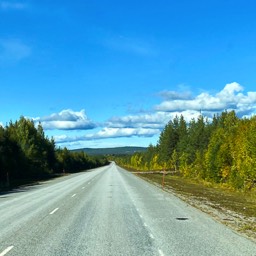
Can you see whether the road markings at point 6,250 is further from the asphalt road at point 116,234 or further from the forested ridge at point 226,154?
the forested ridge at point 226,154

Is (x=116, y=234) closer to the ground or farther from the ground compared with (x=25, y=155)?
closer to the ground

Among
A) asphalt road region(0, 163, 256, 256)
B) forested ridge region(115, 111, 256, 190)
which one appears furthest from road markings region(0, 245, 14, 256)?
forested ridge region(115, 111, 256, 190)

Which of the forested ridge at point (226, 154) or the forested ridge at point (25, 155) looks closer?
the forested ridge at point (226, 154)

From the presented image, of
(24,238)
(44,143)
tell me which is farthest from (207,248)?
(44,143)

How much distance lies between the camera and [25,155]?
73.8m

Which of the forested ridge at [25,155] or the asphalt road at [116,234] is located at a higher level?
the forested ridge at [25,155]

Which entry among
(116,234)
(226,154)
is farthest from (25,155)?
(116,234)

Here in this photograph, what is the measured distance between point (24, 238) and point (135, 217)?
5.98 meters

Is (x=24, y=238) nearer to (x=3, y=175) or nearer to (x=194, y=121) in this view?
(x=3, y=175)

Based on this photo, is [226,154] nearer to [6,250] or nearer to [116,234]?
[116,234]

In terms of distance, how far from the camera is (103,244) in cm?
1063

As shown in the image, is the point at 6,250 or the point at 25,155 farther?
the point at 25,155

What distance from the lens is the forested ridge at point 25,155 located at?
198 feet

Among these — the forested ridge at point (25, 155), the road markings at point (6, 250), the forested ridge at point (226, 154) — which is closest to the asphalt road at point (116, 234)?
the road markings at point (6, 250)
